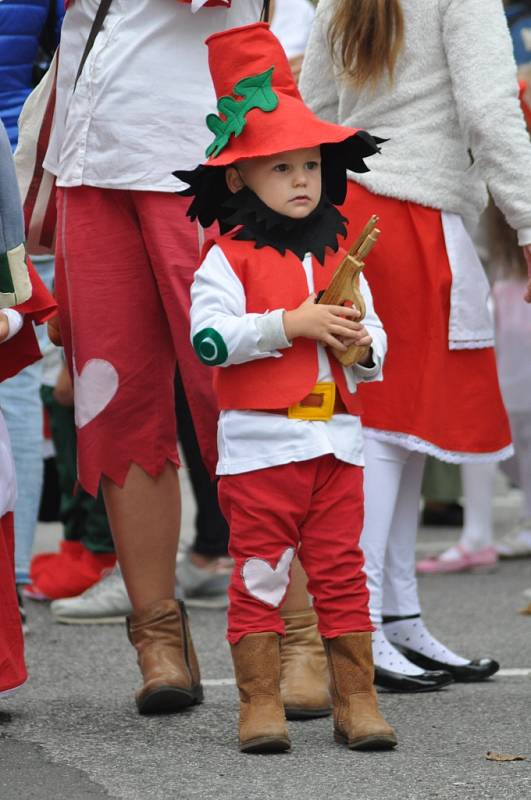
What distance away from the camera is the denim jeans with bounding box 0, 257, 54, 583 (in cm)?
512

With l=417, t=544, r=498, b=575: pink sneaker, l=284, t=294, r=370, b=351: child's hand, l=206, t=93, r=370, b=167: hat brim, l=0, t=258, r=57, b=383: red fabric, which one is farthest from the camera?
l=417, t=544, r=498, b=575: pink sneaker

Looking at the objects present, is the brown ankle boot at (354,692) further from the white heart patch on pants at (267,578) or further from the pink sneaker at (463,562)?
the pink sneaker at (463,562)

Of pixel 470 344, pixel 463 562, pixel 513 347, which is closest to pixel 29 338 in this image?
pixel 470 344

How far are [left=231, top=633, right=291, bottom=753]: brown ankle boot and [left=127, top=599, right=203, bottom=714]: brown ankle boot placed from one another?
414 mm

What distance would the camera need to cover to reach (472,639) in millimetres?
4875

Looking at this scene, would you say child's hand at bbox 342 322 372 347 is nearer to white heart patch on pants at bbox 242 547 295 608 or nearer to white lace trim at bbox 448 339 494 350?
white heart patch on pants at bbox 242 547 295 608

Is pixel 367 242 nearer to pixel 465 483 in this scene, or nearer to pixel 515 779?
pixel 515 779

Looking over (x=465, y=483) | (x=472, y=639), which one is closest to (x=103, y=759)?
(x=472, y=639)

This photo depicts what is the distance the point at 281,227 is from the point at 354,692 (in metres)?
0.99

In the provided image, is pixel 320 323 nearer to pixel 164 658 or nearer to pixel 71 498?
pixel 164 658

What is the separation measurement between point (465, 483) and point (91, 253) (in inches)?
118

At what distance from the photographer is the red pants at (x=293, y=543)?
10.9ft

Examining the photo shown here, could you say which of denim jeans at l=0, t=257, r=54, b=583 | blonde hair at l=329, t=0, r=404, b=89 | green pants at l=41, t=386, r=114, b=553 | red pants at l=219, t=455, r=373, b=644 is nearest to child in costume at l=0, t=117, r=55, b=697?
red pants at l=219, t=455, r=373, b=644

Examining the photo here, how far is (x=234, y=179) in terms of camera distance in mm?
3508
